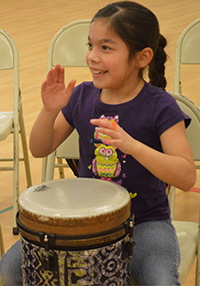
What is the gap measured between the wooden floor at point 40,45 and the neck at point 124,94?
0.68ft

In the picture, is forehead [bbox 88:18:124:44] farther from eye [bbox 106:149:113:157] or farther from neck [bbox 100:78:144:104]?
eye [bbox 106:149:113:157]

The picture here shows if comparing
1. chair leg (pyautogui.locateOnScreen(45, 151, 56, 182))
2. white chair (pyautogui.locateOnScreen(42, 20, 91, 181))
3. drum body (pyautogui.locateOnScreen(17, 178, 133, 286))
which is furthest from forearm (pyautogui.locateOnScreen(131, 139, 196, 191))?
white chair (pyautogui.locateOnScreen(42, 20, 91, 181))

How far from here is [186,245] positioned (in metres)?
1.28

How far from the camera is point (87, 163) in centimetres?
129

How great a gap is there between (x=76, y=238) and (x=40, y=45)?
4960mm

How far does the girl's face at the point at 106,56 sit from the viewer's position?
116 centimetres

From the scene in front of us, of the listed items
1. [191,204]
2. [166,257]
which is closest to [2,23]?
[191,204]

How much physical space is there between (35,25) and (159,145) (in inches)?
234

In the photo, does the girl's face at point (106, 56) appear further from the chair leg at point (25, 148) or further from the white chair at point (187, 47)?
the chair leg at point (25, 148)

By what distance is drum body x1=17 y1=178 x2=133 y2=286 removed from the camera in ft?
3.07

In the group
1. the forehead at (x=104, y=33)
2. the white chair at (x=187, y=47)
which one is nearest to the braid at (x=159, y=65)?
the forehead at (x=104, y=33)

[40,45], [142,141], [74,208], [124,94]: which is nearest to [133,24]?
[124,94]

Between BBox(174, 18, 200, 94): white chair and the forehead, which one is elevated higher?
the forehead

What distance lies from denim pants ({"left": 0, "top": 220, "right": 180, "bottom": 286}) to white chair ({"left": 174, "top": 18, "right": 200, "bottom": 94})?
39.4 inches
